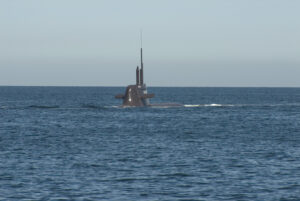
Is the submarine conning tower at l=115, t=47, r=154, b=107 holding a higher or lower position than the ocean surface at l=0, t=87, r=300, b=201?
higher

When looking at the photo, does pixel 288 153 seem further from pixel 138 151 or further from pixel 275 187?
pixel 275 187

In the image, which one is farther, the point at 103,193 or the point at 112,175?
the point at 112,175

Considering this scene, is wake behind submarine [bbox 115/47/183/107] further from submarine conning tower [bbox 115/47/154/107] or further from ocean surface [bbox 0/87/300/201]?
ocean surface [bbox 0/87/300/201]

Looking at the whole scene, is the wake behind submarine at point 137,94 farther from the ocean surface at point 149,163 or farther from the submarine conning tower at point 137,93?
the ocean surface at point 149,163

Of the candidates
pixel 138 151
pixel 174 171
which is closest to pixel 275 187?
pixel 174 171

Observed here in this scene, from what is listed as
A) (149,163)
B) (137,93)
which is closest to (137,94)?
(137,93)

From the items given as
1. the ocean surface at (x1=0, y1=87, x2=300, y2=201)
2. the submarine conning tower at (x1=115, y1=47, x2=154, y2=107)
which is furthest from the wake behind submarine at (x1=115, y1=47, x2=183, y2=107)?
the ocean surface at (x1=0, y1=87, x2=300, y2=201)

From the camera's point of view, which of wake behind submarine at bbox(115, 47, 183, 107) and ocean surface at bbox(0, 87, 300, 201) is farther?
wake behind submarine at bbox(115, 47, 183, 107)

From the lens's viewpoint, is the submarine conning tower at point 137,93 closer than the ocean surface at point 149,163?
No

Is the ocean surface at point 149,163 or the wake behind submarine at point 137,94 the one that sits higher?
the wake behind submarine at point 137,94

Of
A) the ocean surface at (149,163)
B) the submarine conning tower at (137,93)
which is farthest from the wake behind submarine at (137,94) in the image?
the ocean surface at (149,163)

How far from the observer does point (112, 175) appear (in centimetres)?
4044

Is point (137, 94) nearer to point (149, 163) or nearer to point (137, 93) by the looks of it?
point (137, 93)

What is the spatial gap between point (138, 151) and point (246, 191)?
64.1 feet
